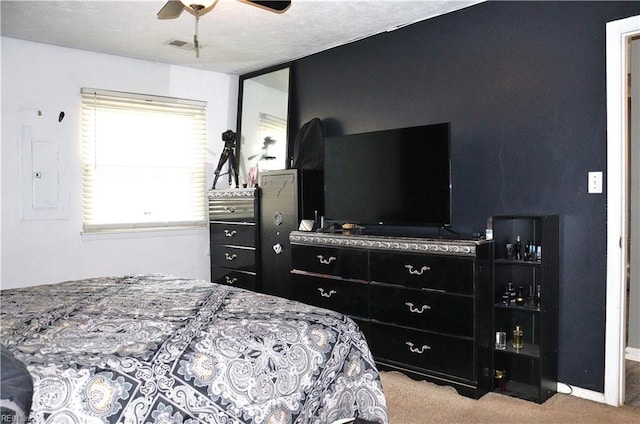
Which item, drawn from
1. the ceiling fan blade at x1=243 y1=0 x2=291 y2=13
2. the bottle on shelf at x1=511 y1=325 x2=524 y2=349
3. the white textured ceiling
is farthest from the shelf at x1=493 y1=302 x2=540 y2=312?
the ceiling fan blade at x1=243 y1=0 x2=291 y2=13

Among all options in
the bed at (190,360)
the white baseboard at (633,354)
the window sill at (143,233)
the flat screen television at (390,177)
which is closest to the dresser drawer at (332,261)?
the flat screen television at (390,177)

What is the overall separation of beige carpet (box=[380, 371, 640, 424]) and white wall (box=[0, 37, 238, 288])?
8.51ft

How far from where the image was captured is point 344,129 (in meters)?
4.29

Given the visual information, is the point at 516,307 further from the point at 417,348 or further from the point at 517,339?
the point at 417,348

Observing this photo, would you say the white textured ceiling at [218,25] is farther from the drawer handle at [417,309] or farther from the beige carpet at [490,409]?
the beige carpet at [490,409]

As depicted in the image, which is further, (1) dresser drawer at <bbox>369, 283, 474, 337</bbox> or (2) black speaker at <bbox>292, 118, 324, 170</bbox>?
(2) black speaker at <bbox>292, 118, 324, 170</bbox>

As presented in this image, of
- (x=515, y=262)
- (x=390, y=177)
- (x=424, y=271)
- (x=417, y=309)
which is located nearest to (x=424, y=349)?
(x=417, y=309)

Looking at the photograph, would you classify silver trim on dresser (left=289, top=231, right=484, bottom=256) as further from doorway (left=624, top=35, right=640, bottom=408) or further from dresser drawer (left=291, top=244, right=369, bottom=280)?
doorway (left=624, top=35, right=640, bottom=408)

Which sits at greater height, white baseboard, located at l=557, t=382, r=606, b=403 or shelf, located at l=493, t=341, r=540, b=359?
shelf, located at l=493, t=341, r=540, b=359

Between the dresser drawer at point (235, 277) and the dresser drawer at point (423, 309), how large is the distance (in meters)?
1.43

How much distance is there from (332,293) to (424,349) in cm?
79

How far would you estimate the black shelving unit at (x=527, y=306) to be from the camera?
9.55 ft

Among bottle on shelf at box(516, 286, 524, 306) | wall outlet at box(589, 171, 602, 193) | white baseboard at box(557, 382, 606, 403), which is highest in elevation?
wall outlet at box(589, 171, 602, 193)

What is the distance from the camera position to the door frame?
110 inches
